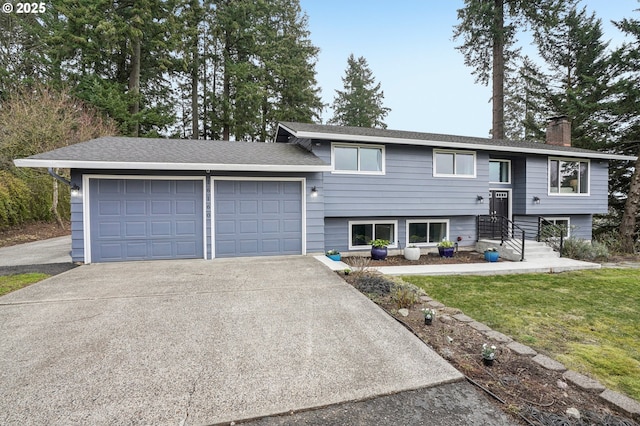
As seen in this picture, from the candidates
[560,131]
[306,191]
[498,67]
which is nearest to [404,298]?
[306,191]

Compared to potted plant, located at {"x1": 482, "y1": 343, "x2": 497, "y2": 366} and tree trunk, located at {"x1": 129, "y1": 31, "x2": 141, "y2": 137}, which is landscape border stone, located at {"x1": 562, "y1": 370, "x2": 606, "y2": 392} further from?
tree trunk, located at {"x1": 129, "y1": 31, "x2": 141, "y2": 137}

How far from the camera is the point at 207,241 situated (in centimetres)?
737

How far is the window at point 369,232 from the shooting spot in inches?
372

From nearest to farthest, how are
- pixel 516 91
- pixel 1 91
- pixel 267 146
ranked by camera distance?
pixel 267 146
pixel 1 91
pixel 516 91

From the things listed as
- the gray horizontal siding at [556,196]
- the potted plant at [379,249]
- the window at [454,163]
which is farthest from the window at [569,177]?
the potted plant at [379,249]

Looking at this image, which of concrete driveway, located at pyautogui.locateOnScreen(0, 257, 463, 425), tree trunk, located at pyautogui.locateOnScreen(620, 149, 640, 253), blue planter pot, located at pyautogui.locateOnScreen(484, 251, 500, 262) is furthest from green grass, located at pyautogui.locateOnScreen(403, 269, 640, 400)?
tree trunk, located at pyautogui.locateOnScreen(620, 149, 640, 253)

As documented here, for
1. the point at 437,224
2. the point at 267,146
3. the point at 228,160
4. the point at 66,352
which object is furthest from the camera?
the point at 437,224

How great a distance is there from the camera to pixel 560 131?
12.3 m

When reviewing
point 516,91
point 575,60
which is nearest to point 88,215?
point 575,60

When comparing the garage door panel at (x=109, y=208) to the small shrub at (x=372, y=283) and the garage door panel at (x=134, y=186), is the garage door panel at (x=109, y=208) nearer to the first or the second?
the garage door panel at (x=134, y=186)

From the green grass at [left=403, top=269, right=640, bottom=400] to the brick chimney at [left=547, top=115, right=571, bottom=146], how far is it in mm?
6609

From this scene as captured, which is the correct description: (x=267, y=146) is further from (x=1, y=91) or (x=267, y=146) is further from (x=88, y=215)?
(x=1, y=91)

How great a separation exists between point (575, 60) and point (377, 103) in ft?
47.4

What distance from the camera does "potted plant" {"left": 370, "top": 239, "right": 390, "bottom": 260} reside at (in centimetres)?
880
